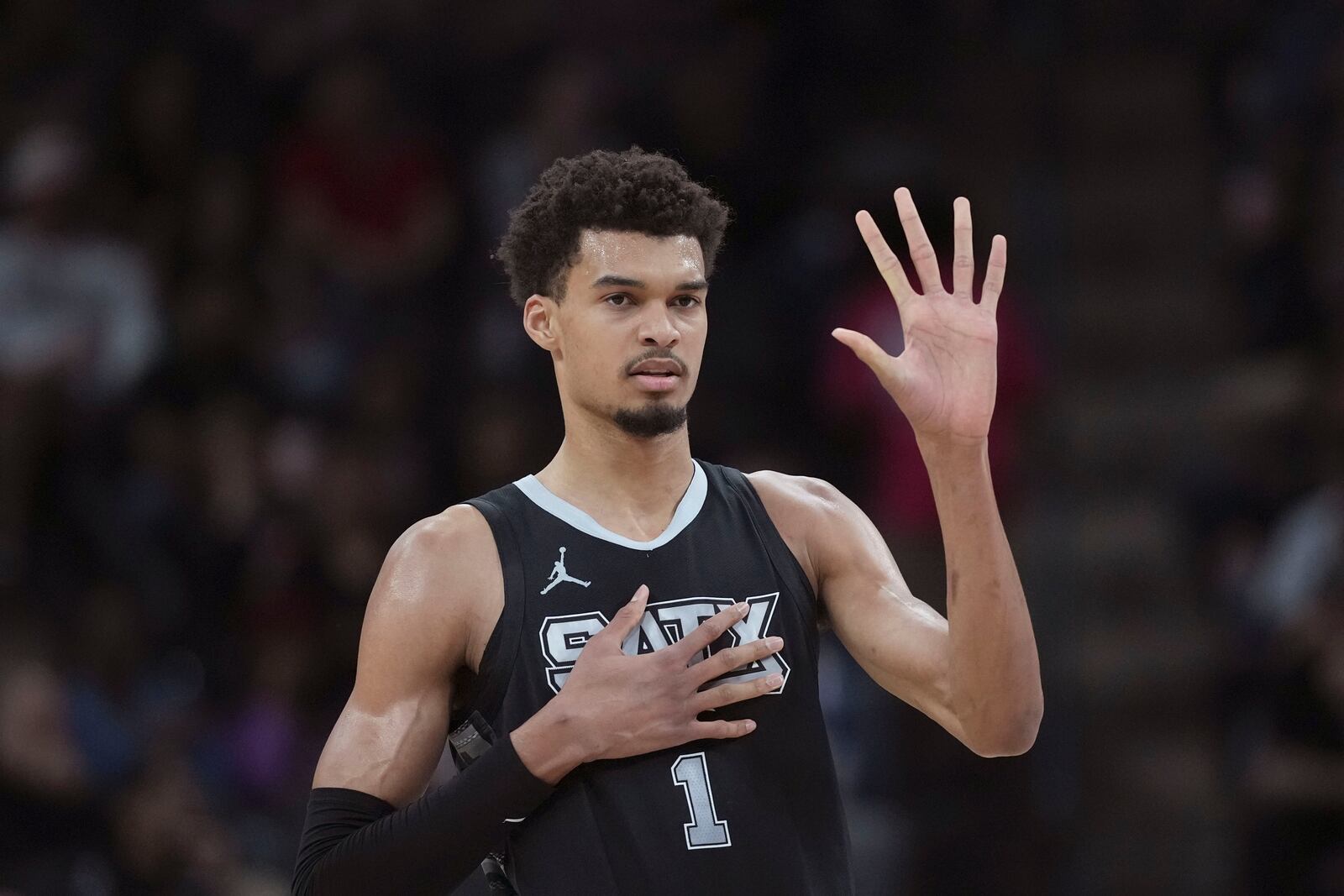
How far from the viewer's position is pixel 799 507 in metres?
3.50

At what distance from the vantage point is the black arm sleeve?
2.99m

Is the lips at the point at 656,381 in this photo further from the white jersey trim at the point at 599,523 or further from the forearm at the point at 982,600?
the forearm at the point at 982,600

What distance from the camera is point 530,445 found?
7000mm

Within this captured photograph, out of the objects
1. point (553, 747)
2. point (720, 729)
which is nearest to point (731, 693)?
point (720, 729)

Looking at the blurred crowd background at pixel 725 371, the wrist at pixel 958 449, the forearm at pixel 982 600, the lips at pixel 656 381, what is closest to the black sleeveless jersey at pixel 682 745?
the lips at pixel 656 381

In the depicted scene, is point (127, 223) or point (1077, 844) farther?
point (127, 223)

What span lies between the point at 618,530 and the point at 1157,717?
4687mm

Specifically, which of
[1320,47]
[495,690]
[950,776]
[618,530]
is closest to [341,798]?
[495,690]

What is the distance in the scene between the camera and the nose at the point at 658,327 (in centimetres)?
324

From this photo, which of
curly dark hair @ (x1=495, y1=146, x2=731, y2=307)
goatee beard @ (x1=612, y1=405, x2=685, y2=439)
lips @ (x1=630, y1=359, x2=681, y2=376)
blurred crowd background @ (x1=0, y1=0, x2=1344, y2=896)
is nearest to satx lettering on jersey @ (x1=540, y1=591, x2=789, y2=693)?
goatee beard @ (x1=612, y1=405, x2=685, y2=439)

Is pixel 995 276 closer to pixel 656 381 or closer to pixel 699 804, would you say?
pixel 656 381

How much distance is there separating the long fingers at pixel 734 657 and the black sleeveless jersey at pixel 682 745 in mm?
86

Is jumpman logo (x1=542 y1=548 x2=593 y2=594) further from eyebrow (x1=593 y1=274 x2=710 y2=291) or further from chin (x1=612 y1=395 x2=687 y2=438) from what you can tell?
eyebrow (x1=593 y1=274 x2=710 y2=291)

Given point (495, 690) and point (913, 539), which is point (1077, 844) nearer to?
point (913, 539)
